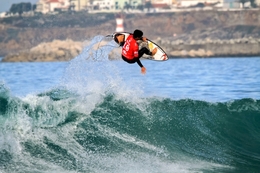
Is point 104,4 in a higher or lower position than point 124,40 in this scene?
lower

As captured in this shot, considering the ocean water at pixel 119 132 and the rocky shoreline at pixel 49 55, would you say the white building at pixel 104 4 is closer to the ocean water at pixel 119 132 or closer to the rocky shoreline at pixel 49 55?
the rocky shoreline at pixel 49 55

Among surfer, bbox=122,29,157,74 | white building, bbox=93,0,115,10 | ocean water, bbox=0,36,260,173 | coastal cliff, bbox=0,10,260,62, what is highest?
surfer, bbox=122,29,157,74

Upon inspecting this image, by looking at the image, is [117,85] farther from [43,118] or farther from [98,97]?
[43,118]

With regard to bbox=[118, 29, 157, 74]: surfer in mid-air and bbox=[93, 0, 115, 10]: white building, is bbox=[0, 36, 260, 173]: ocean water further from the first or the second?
bbox=[93, 0, 115, 10]: white building

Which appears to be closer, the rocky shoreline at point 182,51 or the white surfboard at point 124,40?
the white surfboard at point 124,40

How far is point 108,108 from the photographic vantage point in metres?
13.4

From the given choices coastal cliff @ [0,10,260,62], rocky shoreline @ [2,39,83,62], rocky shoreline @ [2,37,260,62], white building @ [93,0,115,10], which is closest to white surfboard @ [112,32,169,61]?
rocky shoreline @ [2,37,260,62]

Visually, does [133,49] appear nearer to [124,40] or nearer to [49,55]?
[124,40]

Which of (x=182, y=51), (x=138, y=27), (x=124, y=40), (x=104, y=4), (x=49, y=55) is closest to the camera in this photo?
(x=124, y=40)

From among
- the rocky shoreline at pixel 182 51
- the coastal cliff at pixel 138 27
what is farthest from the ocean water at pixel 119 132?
the coastal cliff at pixel 138 27

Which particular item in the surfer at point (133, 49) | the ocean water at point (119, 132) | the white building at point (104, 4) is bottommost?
the white building at point (104, 4)

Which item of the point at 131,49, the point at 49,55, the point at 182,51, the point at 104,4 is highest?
the point at 131,49

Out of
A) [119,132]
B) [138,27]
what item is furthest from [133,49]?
[138,27]

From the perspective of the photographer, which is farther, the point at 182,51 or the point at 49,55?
the point at 49,55
